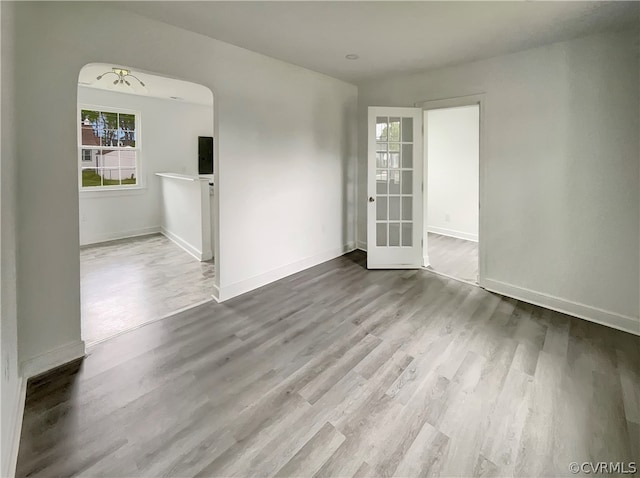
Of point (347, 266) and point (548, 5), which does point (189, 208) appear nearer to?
point (347, 266)

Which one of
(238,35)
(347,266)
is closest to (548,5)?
(238,35)

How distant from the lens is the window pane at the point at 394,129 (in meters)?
4.32

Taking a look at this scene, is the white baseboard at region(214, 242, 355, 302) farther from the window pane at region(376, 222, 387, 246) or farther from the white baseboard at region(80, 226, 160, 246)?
the white baseboard at region(80, 226, 160, 246)

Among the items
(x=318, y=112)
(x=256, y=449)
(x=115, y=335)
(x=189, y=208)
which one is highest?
(x=318, y=112)

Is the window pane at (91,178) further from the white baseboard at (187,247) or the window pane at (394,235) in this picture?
the window pane at (394,235)

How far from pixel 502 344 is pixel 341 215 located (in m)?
2.94

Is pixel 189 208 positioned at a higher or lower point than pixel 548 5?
lower

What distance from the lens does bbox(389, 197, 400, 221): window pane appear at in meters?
4.47

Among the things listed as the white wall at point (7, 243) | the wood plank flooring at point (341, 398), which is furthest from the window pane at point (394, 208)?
the white wall at point (7, 243)

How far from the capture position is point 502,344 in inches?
102

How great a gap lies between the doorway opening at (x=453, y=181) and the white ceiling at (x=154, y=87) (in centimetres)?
402

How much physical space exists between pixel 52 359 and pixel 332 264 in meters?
3.14

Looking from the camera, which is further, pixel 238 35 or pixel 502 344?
→ pixel 238 35

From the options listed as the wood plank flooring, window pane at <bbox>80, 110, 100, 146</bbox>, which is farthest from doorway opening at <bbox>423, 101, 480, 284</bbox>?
window pane at <bbox>80, 110, 100, 146</bbox>
